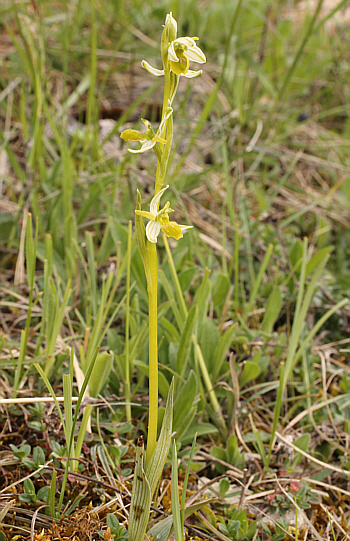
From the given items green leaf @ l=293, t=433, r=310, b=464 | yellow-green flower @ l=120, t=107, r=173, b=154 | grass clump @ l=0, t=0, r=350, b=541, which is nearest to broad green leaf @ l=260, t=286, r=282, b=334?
grass clump @ l=0, t=0, r=350, b=541

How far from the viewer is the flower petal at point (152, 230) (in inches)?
40.0

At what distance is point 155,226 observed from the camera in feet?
3.44

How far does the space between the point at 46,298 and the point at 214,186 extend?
171 cm

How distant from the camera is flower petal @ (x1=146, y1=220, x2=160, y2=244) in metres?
1.02

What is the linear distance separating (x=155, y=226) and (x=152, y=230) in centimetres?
2

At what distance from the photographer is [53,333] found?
152cm

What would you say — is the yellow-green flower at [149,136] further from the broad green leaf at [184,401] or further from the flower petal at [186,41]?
the broad green leaf at [184,401]

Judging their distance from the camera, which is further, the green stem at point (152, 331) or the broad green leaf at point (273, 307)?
the broad green leaf at point (273, 307)

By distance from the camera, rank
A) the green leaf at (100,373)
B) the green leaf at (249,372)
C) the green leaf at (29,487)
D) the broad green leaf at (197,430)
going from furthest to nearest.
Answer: the green leaf at (249,372), the broad green leaf at (197,430), the green leaf at (100,373), the green leaf at (29,487)

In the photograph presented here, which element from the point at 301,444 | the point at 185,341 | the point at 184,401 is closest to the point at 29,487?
the point at 184,401

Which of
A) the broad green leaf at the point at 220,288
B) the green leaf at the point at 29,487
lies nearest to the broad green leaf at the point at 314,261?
the broad green leaf at the point at 220,288

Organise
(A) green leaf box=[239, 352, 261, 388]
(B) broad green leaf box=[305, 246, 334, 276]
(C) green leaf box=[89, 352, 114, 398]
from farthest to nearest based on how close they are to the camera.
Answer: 1. (B) broad green leaf box=[305, 246, 334, 276]
2. (A) green leaf box=[239, 352, 261, 388]
3. (C) green leaf box=[89, 352, 114, 398]

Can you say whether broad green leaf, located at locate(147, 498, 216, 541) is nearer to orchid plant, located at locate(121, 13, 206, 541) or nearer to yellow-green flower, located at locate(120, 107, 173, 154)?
orchid plant, located at locate(121, 13, 206, 541)

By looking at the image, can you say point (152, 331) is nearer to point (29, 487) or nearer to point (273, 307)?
point (29, 487)
